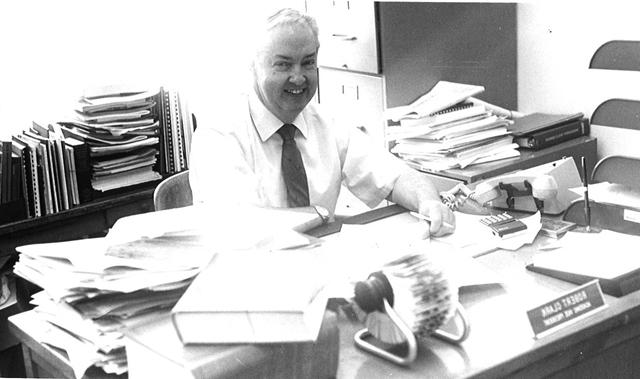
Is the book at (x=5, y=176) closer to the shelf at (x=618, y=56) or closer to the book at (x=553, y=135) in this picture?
the book at (x=553, y=135)

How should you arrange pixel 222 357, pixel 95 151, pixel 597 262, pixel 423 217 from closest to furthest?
pixel 222 357 < pixel 597 262 < pixel 423 217 < pixel 95 151

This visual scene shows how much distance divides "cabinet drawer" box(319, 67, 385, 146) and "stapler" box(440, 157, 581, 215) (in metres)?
0.99

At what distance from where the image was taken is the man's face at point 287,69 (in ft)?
7.87

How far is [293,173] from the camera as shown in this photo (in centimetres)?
246

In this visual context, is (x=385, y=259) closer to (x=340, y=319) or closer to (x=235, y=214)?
(x=340, y=319)

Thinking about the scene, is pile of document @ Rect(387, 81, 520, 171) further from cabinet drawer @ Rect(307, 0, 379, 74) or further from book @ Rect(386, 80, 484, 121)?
cabinet drawer @ Rect(307, 0, 379, 74)

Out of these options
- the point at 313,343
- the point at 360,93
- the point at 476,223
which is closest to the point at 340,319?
the point at 313,343

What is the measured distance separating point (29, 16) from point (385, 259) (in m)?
2.15

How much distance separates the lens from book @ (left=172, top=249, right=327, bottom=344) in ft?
4.01

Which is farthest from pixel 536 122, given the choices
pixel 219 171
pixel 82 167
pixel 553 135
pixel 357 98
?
pixel 82 167

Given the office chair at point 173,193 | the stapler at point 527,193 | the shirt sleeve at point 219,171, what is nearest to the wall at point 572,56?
the stapler at point 527,193

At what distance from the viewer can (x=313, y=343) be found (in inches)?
49.3

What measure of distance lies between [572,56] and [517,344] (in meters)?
1.81

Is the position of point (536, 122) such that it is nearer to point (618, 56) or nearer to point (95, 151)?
point (618, 56)
